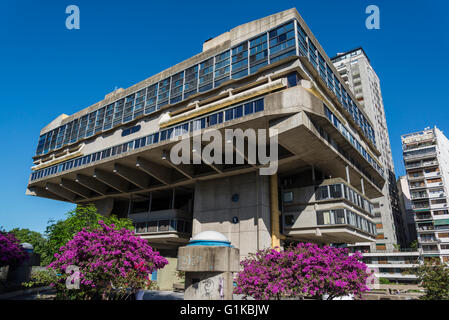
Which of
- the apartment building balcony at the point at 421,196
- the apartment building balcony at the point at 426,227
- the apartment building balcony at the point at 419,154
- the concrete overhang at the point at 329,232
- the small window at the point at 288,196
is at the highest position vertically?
the apartment building balcony at the point at 419,154

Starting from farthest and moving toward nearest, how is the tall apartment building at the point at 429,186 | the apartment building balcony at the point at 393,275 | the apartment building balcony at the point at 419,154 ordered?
the apartment building balcony at the point at 419,154
the tall apartment building at the point at 429,186
the apartment building balcony at the point at 393,275

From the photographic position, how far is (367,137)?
46500 millimetres

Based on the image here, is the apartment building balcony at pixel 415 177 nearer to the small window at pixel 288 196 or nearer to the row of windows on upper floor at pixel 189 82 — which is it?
the small window at pixel 288 196

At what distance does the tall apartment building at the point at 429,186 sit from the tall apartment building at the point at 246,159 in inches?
1358

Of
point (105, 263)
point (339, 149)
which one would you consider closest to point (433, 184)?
point (339, 149)

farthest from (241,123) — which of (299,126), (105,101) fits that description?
(105,101)

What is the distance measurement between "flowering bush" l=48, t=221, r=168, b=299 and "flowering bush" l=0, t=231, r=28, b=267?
1664 cm

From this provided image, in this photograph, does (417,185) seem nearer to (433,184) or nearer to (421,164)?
(433,184)

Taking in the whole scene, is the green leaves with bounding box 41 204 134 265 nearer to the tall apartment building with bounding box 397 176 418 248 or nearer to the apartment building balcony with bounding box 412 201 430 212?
the apartment building balcony with bounding box 412 201 430 212

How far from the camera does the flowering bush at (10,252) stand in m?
29.5

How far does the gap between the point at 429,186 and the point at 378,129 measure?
68.4ft

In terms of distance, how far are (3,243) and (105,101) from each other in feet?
86.4

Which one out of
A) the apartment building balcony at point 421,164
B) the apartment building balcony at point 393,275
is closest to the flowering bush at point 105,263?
the apartment building balcony at point 393,275
